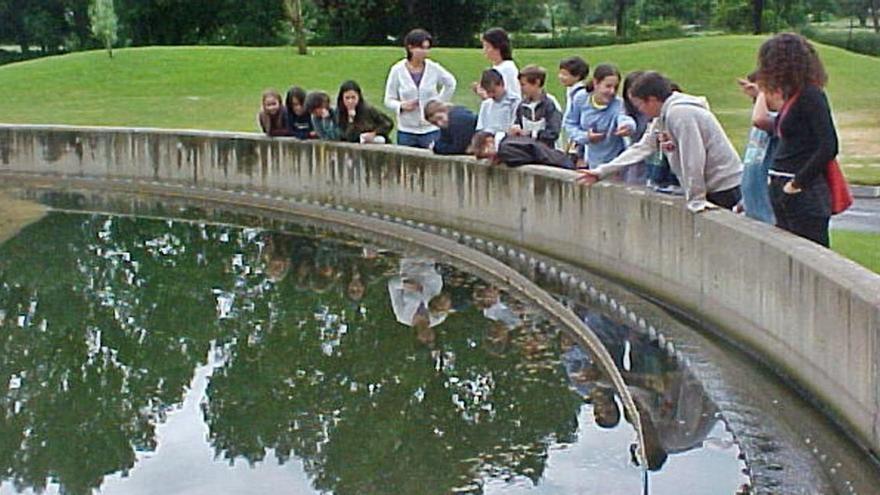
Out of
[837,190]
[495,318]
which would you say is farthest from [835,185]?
[495,318]

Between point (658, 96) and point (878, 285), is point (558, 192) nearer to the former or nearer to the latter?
point (658, 96)

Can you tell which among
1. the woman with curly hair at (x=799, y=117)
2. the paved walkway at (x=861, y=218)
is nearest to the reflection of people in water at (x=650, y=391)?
the woman with curly hair at (x=799, y=117)

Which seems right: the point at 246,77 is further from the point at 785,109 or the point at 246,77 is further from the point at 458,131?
the point at 785,109

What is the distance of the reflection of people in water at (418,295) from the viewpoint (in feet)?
43.7

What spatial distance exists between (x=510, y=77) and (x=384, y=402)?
5.36 m

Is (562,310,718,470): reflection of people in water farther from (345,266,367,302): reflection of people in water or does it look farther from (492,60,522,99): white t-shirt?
(492,60,522,99): white t-shirt

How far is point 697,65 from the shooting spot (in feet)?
120

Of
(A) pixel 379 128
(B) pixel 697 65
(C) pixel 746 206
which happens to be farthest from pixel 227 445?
(B) pixel 697 65

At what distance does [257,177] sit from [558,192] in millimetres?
7394

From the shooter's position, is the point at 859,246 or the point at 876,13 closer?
the point at 859,246

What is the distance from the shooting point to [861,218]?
1623 cm

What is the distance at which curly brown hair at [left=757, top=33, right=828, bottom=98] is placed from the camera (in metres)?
9.31

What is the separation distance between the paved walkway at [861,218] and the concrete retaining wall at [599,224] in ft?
8.61

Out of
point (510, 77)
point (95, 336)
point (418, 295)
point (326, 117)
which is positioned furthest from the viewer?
point (326, 117)
